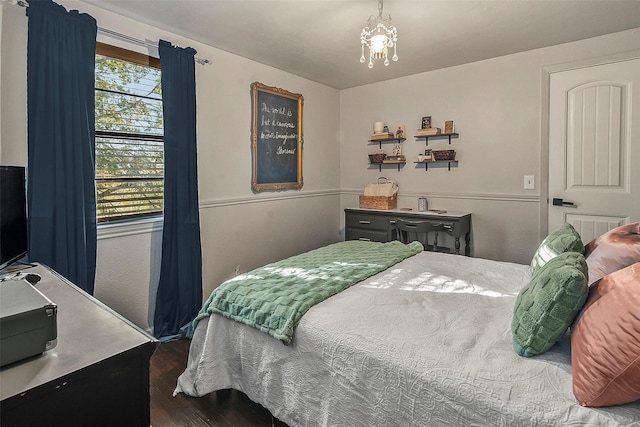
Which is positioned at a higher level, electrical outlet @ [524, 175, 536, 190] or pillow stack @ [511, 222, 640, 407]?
electrical outlet @ [524, 175, 536, 190]

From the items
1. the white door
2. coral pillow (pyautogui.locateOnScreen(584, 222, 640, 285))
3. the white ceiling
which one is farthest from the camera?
the white door

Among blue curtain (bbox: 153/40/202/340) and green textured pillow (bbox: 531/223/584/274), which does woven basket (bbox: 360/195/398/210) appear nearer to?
blue curtain (bbox: 153/40/202/340)

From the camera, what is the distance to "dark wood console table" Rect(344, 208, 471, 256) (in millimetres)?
3410

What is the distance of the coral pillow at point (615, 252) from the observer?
139 centimetres

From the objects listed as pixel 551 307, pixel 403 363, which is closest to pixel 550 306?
pixel 551 307

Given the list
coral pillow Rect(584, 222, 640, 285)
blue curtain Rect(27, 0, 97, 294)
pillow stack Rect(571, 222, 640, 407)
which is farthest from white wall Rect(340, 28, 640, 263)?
blue curtain Rect(27, 0, 97, 294)

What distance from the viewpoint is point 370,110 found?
425 centimetres

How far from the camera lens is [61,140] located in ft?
6.82

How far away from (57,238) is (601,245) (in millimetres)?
2860

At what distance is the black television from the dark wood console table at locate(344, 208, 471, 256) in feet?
9.32

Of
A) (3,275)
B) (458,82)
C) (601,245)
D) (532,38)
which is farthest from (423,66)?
(3,275)

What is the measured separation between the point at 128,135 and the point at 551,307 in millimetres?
2687

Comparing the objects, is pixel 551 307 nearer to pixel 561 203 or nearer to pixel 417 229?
pixel 417 229

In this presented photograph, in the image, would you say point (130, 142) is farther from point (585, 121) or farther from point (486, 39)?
point (585, 121)
